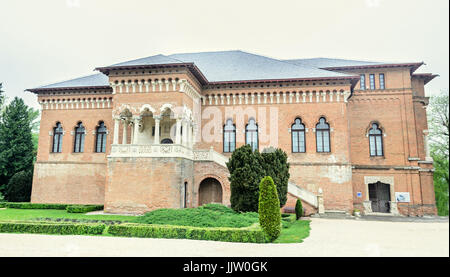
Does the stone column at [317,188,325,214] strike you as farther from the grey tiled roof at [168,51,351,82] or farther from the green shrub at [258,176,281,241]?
the green shrub at [258,176,281,241]

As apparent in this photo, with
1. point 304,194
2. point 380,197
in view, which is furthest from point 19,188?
point 380,197

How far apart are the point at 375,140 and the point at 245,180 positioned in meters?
14.2

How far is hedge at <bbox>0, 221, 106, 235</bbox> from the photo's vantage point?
11.9 meters

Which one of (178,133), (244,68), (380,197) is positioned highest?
(244,68)

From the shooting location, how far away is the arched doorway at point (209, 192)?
2095 cm

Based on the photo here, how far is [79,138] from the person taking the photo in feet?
82.1

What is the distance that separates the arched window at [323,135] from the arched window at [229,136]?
6320 millimetres

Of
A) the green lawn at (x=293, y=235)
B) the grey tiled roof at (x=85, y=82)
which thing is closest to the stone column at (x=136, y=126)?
the grey tiled roof at (x=85, y=82)

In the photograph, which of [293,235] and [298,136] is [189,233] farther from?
[298,136]

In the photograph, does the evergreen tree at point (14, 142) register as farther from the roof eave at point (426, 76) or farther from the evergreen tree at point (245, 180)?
the roof eave at point (426, 76)

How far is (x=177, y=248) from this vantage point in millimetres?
9359

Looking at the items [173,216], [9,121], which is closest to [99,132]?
[9,121]

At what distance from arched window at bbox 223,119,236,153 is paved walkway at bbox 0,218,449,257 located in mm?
12064
